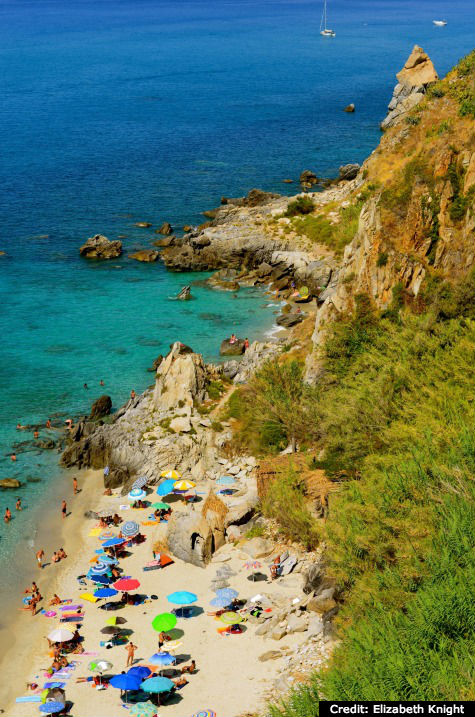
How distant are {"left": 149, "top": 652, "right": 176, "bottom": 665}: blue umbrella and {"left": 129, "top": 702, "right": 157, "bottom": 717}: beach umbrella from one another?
2.07 meters

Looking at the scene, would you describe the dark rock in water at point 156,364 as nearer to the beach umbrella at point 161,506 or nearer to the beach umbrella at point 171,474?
the beach umbrella at point 171,474

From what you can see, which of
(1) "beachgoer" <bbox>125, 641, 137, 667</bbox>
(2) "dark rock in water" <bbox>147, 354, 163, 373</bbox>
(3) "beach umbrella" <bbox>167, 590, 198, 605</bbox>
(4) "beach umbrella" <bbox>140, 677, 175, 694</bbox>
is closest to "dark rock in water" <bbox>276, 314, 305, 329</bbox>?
(2) "dark rock in water" <bbox>147, 354, 163, 373</bbox>

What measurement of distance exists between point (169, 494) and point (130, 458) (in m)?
4.20

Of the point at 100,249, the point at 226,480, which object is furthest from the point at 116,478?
the point at 100,249

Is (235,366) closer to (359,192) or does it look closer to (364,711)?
(359,192)

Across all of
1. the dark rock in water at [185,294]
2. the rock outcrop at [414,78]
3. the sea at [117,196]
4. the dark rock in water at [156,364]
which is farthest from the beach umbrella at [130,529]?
the rock outcrop at [414,78]

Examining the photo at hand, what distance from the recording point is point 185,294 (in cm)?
7438

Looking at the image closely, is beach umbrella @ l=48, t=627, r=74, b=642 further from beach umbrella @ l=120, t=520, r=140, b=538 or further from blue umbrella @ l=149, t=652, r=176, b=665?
beach umbrella @ l=120, t=520, r=140, b=538

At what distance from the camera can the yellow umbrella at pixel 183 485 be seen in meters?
44.6

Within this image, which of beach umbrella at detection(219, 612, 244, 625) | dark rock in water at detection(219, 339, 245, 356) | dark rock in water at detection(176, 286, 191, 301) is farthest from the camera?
dark rock in water at detection(176, 286, 191, 301)

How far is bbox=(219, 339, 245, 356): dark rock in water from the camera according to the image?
2435 inches

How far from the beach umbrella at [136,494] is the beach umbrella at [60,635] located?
1167 centimetres

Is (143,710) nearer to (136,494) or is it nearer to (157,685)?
(157,685)

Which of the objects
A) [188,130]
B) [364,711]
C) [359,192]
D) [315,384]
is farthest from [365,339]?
[188,130]
